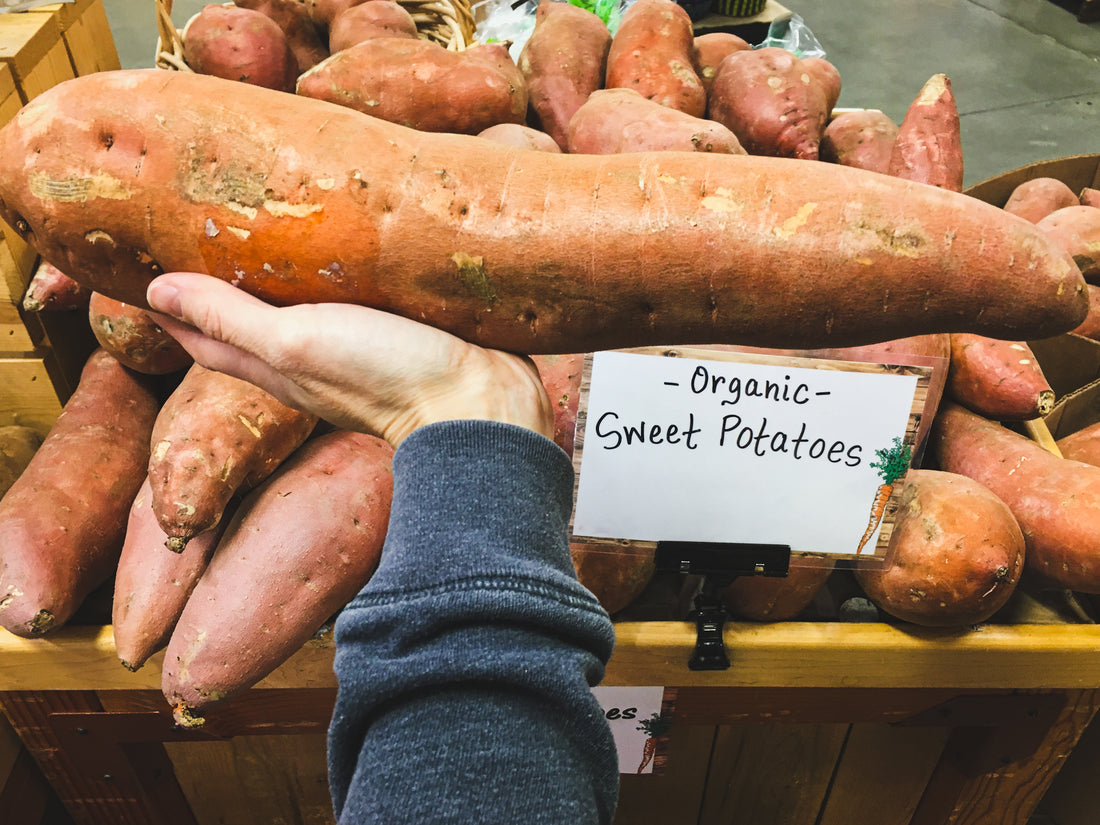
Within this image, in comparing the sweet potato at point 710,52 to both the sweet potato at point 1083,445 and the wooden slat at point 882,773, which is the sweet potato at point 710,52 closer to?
the sweet potato at point 1083,445

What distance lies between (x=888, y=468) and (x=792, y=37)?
2.34 metres

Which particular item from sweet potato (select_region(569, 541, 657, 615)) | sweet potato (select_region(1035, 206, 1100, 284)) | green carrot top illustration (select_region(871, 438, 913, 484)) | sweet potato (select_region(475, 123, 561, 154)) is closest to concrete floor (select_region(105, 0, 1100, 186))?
sweet potato (select_region(1035, 206, 1100, 284))

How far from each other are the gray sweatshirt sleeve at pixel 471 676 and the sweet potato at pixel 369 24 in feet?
4.22

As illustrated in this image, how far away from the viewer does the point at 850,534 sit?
95 centimetres

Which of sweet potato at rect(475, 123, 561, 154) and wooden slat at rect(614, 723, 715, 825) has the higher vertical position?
sweet potato at rect(475, 123, 561, 154)

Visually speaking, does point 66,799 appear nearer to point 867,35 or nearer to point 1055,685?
point 1055,685

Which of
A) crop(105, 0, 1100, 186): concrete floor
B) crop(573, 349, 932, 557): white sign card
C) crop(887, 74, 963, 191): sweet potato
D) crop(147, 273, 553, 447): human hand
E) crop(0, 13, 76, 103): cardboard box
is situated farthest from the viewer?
crop(105, 0, 1100, 186): concrete floor

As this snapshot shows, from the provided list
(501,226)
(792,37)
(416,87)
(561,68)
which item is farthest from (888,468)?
(792,37)

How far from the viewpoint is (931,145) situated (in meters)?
1.34

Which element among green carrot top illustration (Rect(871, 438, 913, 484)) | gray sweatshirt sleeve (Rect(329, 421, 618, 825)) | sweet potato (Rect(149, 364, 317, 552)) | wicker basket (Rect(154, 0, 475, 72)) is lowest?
sweet potato (Rect(149, 364, 317, 552))

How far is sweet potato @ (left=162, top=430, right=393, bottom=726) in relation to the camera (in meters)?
0.90

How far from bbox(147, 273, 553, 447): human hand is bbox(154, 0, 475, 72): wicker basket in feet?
3.42

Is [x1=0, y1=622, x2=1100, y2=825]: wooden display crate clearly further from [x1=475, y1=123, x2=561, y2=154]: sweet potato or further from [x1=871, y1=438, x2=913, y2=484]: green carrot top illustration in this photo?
[x1=475, y1=123, x2=561, y2=154]: sweet potato

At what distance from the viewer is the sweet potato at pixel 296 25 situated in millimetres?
1712
